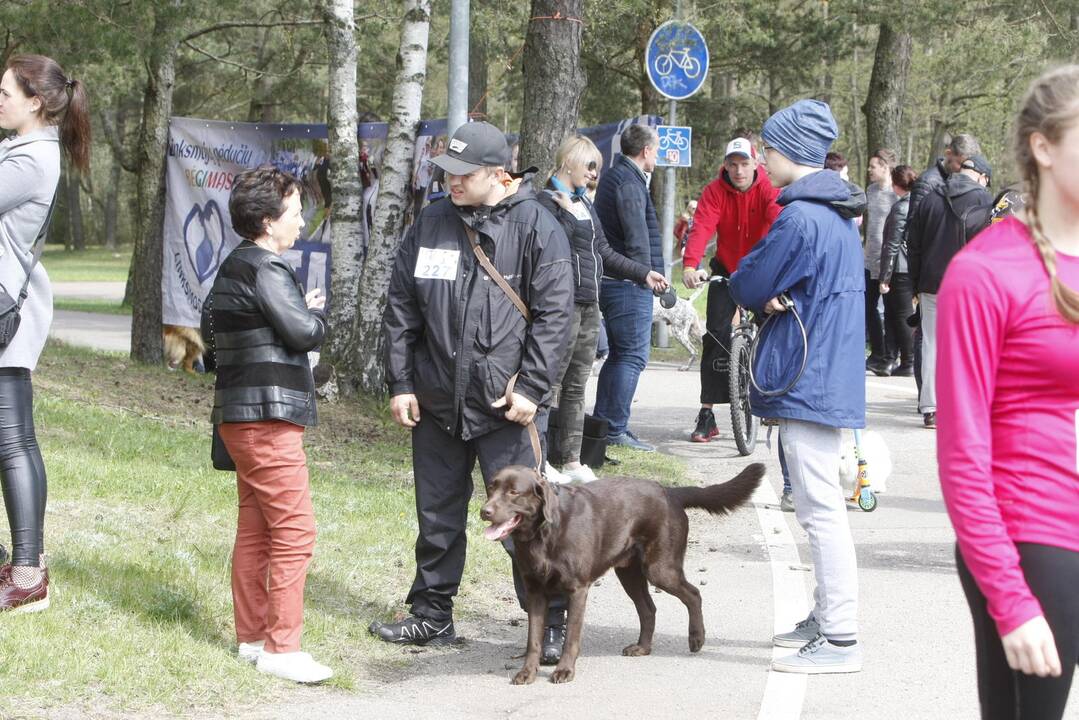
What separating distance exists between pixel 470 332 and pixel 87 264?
167ft

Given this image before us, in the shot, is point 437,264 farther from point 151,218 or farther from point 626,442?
point 151,218

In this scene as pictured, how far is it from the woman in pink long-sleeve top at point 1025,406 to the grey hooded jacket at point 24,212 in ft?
12.2

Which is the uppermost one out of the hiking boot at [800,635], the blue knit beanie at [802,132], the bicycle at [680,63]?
the bicycle at [680,63]

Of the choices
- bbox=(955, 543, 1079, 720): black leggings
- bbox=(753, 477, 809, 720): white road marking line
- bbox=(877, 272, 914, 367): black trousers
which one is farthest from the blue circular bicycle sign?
bbox=(955, 543, 1079, 720): black leggings

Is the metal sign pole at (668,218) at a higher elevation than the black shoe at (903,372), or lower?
higher

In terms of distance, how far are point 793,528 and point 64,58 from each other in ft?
29.3

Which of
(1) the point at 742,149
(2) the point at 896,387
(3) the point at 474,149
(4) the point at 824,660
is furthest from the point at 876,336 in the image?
(3) the point at 474,149

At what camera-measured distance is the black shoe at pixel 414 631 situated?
5.59m

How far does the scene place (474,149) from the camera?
5273mm

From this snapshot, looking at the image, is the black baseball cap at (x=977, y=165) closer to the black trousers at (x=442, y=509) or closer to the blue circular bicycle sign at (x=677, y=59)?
the blue circular bicycle sign at (x=677, y=59)

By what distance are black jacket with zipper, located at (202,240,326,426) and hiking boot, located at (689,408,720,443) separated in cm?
644

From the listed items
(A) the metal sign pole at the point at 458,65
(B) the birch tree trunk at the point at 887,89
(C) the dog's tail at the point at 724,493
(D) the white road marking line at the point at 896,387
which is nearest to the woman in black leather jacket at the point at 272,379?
(C) the dog's tail at the point at 724,493

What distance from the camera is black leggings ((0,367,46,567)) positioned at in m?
5.27

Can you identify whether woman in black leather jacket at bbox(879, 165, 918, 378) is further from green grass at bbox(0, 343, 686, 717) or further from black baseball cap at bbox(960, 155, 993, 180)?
green grass at bbox(0, 343, 686, 717)
